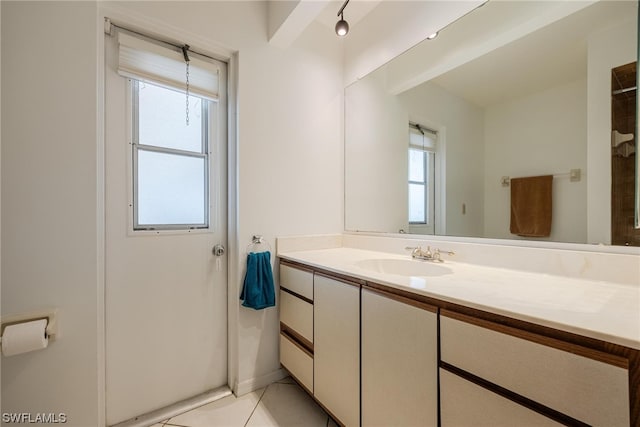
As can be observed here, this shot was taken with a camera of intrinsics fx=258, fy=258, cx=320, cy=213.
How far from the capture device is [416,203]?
5.46 ft

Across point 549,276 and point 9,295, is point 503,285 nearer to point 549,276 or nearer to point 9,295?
point 549,276

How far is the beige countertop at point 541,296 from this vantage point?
1.90 ft

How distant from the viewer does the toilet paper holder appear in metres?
0.98

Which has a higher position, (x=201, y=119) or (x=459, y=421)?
(x=201, y=119)

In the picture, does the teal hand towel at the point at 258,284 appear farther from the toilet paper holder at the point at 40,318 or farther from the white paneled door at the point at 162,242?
the toilet paper holder at the point at 40,318

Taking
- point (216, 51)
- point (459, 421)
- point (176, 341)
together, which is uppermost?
point (216, 51)

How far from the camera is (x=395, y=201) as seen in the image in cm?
178

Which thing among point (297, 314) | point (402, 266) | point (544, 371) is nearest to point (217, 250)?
point (297, 314)

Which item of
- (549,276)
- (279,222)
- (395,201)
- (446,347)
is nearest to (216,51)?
(279,222)

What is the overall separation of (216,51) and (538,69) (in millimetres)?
1683

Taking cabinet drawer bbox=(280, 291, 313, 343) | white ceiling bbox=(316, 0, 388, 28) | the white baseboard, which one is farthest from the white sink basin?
white ceiling bbox=(316, 0, 388, 28)

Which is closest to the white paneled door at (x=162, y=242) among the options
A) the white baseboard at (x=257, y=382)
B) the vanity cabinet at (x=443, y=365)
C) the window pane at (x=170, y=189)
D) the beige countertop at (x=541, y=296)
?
the window pane at (x=170, y=189)

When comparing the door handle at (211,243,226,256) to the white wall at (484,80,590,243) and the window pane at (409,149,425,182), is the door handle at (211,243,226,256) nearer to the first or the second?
the window pane at (409,149,425,182)

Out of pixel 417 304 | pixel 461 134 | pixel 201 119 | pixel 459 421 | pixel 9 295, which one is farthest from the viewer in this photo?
pixel 201 119
